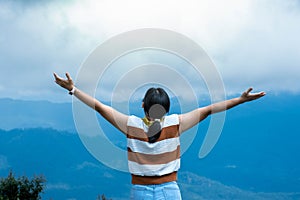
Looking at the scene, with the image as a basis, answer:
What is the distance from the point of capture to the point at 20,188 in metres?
34.6

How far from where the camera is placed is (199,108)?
18.5 ft

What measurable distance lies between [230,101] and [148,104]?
0.95m

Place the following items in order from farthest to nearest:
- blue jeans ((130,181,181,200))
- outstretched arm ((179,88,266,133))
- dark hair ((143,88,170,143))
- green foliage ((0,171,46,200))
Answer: green foliage ((0,171,46,200)) < outstretched arm ((179,88,266,133)) < blue jeans ((130,181,181,200)) < dark hair ((143,88,170,143))

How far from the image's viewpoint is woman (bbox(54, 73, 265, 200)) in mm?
5405

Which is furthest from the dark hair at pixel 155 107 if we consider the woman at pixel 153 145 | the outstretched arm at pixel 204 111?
the outstretched arm at pixel 204 111

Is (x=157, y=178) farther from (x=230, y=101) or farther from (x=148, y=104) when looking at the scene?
(x=230, y=101)

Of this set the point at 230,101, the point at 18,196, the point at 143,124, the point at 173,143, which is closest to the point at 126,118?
the point at 143,124

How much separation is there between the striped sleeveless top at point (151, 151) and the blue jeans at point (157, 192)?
48mm

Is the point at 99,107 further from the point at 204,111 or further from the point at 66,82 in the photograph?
the point at 204,111

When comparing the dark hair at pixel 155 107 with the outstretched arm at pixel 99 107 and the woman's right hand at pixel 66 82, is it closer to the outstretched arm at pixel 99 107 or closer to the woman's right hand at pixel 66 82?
the outstretched arm at pixel 99 107

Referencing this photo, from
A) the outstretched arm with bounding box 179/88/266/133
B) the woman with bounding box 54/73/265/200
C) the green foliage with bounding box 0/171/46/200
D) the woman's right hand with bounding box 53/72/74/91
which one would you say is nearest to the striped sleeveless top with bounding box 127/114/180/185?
the woman with bounding box 54/73/265/200

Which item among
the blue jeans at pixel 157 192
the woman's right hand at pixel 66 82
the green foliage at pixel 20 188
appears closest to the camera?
the blue jeans at pixel 157 192

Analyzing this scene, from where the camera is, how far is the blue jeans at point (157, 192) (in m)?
5.43

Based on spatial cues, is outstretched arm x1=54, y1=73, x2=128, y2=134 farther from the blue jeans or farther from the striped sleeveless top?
the blue jeans
